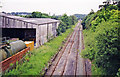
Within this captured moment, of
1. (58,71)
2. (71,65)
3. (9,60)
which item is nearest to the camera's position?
(9,60)

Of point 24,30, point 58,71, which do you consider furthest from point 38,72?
point 24,30

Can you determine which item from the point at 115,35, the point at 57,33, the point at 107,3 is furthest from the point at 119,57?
the point at 57,33

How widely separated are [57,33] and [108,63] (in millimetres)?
29481

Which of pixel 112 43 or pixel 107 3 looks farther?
pixel 107 3

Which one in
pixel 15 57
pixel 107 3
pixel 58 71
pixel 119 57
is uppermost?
pixel 107 3

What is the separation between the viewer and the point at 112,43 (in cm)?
877

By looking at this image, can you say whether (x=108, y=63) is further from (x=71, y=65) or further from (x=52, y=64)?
(x=52, y=64)

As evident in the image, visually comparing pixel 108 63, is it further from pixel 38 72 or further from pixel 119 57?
pixel 38 72

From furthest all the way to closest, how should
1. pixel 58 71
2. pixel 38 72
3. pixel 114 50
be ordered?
pixel 58 71 → pixel 38 72 → pixel 114 50

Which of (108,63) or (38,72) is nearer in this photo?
(108,63)

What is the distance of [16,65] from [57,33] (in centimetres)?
2624

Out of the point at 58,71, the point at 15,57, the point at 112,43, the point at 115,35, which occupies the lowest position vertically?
the point at 58,71

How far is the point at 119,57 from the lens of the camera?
8.61 meters

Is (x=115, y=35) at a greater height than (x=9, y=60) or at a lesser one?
greater
